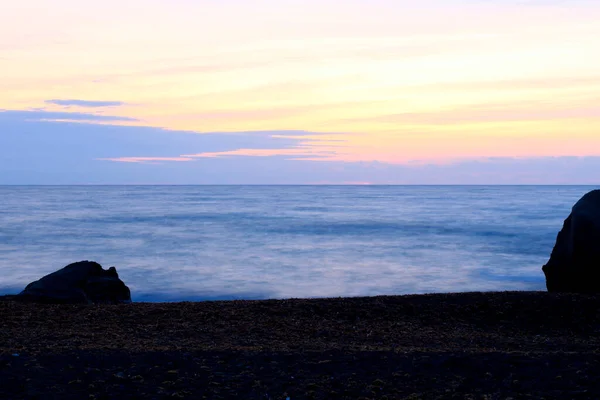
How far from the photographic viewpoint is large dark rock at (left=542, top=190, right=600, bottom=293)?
13570 mm

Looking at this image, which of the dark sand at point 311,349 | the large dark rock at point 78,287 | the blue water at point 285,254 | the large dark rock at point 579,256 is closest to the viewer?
the dark sand at point 311,349

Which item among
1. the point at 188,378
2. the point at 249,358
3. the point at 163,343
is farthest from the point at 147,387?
the point at 163,343

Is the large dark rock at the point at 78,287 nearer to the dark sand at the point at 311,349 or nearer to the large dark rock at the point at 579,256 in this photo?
the dark sand at the point at 311,349

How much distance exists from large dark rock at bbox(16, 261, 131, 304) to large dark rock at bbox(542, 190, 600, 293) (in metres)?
9.02

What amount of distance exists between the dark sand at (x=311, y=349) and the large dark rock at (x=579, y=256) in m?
1.52

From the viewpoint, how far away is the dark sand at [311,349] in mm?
6711

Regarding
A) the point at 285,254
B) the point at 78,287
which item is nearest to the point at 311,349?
the point at 78,287

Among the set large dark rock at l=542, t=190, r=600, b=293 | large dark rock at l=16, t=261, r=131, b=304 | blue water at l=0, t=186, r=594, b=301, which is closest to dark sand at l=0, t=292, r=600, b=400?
large dark rock at l=16, t=261, r=131, b=304

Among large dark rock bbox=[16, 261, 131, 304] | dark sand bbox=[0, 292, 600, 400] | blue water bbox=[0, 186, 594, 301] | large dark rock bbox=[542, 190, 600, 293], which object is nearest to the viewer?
dark sand bbox=[0, 292, 600, 400]

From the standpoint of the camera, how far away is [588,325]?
1082cm

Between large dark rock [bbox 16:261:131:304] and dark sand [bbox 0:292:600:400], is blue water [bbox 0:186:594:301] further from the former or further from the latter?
dark sand [bbox 0:292:600:400]

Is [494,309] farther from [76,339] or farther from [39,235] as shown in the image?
[39,235]

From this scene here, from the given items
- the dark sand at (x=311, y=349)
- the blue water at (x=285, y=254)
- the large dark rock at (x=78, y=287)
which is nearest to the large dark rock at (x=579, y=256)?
the dark sand at (x=311, y=349)

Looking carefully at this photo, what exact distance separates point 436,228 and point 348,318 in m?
35.4
